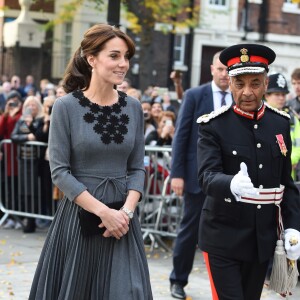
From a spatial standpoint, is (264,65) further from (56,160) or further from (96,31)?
(56,160)

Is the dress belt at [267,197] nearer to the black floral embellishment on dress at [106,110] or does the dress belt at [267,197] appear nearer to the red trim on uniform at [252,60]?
the red trim on uniform at [252,60]

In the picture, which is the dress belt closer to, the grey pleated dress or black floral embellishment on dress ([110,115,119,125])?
the grey pleated dress

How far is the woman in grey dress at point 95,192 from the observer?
15.7ft

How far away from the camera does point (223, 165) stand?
5.01 m

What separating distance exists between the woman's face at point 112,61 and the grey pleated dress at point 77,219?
0.59 feet

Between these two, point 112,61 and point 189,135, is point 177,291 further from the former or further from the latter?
point 112,61

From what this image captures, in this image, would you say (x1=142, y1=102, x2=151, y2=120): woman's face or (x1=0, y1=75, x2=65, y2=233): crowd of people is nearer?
(x1=0, y1=75, x2=65, y2=233): crowd of people

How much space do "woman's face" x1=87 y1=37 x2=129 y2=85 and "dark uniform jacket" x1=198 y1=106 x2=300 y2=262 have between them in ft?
1.94

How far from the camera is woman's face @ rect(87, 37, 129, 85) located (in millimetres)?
4844

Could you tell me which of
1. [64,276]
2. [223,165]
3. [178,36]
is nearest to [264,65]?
[223,165]

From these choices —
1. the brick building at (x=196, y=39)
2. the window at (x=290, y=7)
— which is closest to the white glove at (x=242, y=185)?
the brick building at (x=196, y=39)

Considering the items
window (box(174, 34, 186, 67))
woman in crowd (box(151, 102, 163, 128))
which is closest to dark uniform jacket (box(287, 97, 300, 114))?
woman in crowd (box(151, 102, 163, 128))

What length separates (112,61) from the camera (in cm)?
484

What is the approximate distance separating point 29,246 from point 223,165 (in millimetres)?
5816
